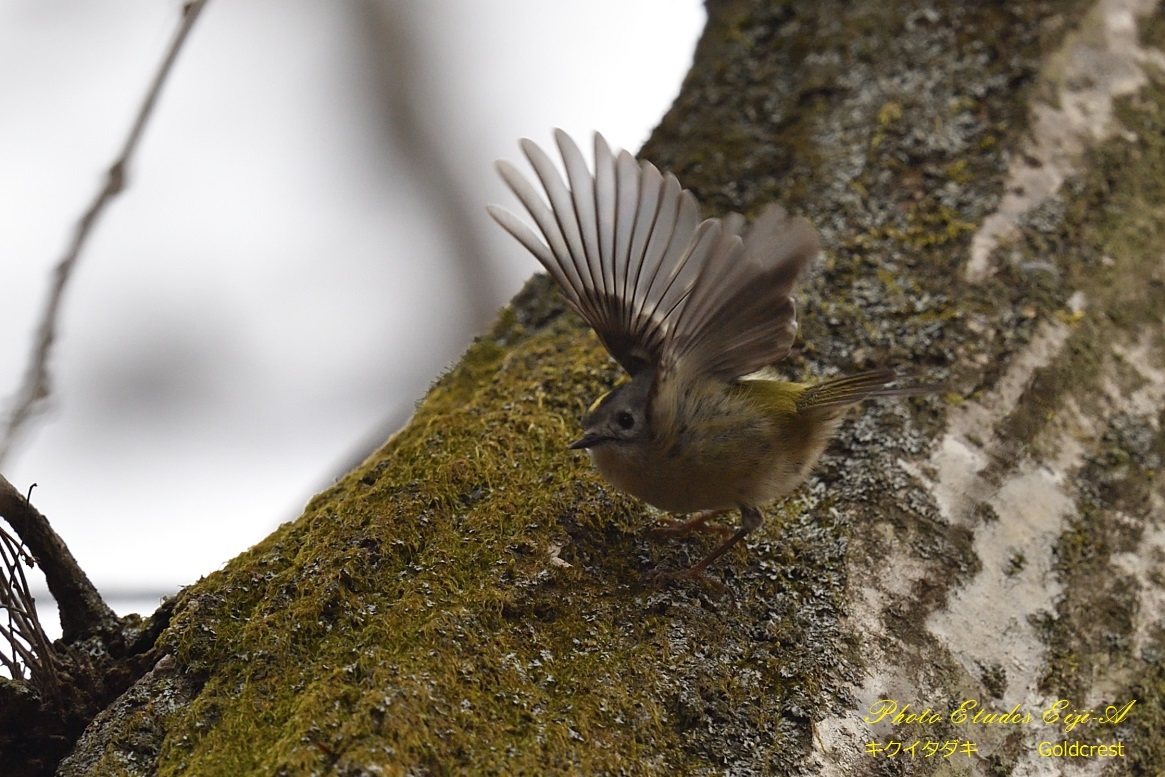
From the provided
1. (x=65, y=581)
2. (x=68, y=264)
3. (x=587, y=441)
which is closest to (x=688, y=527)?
(x=587, y=441)

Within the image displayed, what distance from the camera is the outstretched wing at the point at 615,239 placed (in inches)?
98.7

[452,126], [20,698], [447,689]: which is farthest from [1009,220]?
[452,126]

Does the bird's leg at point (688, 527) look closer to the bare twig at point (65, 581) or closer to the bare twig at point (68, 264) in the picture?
the bare twig at point (65, 581)

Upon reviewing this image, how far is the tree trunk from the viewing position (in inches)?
73.4

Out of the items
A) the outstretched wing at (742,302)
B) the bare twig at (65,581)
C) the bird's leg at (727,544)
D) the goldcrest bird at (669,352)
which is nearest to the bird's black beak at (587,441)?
the goldcrest bird at (669,352)

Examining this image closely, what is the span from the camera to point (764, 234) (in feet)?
7.27

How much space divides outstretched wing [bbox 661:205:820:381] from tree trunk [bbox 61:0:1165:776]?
0.37m

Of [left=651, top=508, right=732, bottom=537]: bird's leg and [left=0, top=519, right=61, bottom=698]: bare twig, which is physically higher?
[left=0, top=519, right=61, bottom=698]: bare twig

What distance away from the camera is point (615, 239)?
8.45 ft

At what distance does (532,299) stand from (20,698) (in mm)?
1904

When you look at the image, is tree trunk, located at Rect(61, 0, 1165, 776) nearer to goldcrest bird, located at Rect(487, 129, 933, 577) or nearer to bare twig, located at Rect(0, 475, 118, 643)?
goldcrest bird, located at Rect(487, 129, 933, 577)

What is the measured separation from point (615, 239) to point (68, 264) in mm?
1254

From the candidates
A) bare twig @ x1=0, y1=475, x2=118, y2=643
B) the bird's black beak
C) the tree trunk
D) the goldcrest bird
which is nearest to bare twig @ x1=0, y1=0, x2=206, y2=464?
bare twig @ x1=0, y1=475, x2=118, y2=643

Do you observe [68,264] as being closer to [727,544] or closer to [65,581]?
[65,581]
